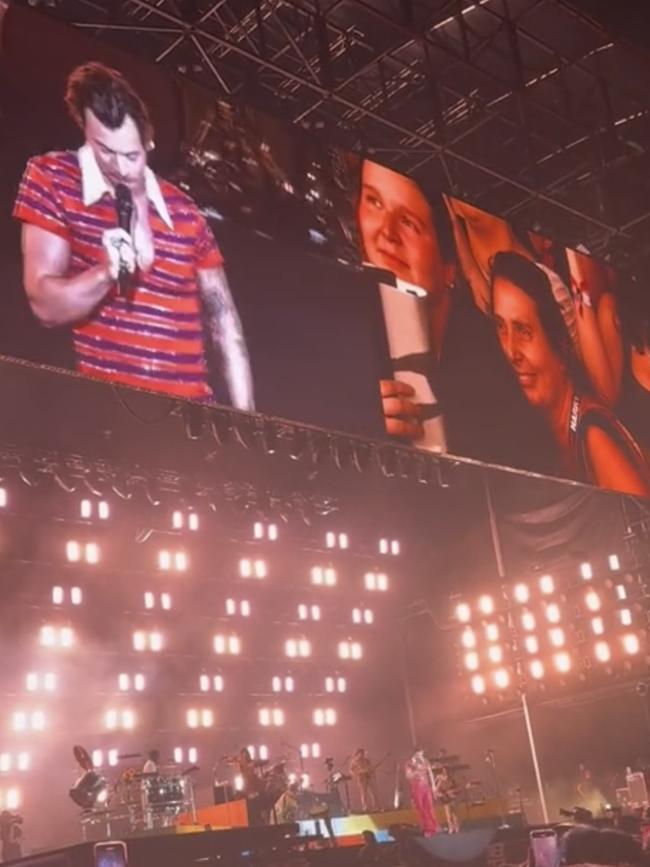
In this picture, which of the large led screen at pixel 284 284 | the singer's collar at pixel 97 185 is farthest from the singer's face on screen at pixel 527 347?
the singer's collar at pixel 97 185

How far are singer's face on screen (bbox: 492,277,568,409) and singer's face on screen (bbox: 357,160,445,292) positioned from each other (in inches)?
21.6

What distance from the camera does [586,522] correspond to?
49.2 ft

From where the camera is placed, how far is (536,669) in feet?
51.5

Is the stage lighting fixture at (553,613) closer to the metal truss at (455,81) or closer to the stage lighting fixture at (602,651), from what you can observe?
the stage lighting fixture at (602,651)

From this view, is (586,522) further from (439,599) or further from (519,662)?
(439,599)

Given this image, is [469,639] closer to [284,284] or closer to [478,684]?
[478,684]

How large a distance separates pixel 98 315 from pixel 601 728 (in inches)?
516

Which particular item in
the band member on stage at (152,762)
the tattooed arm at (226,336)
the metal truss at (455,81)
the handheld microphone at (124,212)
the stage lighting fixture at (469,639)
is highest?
the metal truss at (455,81)

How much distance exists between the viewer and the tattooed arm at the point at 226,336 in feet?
15.4

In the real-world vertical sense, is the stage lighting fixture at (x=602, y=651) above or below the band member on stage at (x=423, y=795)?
above


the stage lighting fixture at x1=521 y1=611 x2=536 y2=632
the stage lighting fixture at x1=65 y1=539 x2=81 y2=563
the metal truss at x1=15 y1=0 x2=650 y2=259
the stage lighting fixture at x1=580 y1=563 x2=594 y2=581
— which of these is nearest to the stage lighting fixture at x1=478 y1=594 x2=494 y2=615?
the stage lighting fixture at x1=521 y1=611 x2=536 y2=632

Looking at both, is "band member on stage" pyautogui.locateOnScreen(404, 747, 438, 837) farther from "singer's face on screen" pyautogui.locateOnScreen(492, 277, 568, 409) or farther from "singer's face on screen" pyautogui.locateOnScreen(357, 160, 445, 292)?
"singer's face on screen" pyautogui.locateOnScreen(357, 160, 445, 292)

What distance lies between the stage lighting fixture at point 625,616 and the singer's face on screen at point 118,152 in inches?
456

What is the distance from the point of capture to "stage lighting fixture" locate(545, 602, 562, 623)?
15.3 metres
